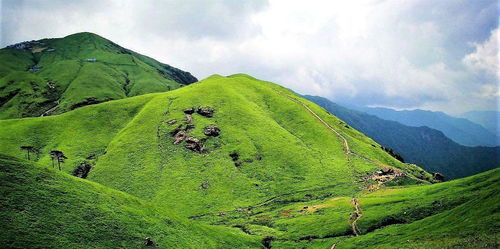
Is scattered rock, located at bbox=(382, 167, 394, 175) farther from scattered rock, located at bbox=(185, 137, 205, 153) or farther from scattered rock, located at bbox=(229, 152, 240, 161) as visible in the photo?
scattered rock, located at bbox=(185, 137, 205, 153)

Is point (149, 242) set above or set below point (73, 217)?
below

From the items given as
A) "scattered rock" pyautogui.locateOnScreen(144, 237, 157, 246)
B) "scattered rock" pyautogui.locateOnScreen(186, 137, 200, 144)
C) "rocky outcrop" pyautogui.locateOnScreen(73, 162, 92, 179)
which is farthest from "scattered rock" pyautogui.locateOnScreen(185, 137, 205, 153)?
"scattered rock" pyautogui.locateOnScreen(144, 237, 157, 246)

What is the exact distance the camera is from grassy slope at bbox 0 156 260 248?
2434 inches

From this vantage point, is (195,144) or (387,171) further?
(195,144)

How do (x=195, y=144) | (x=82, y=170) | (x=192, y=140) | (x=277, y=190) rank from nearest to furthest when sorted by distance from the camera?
(x=277, y=190) → (x=82, y=170) → (x=195, y=144) → (x=192, y=140)

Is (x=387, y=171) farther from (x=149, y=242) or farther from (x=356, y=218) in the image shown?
(x=149, y=242)

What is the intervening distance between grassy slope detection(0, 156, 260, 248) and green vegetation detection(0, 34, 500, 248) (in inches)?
9.9

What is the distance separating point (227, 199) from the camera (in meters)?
154

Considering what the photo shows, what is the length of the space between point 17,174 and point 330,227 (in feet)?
266

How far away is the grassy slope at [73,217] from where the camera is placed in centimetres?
6182

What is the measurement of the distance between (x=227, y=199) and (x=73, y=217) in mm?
88704

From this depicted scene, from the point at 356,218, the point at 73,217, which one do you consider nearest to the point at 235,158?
the point at 356,218

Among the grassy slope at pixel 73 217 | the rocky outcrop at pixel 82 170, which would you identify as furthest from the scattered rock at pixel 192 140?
the grassy slope at pixel 73 217

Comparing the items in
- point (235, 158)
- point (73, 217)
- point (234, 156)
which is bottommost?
point (73, 217)
